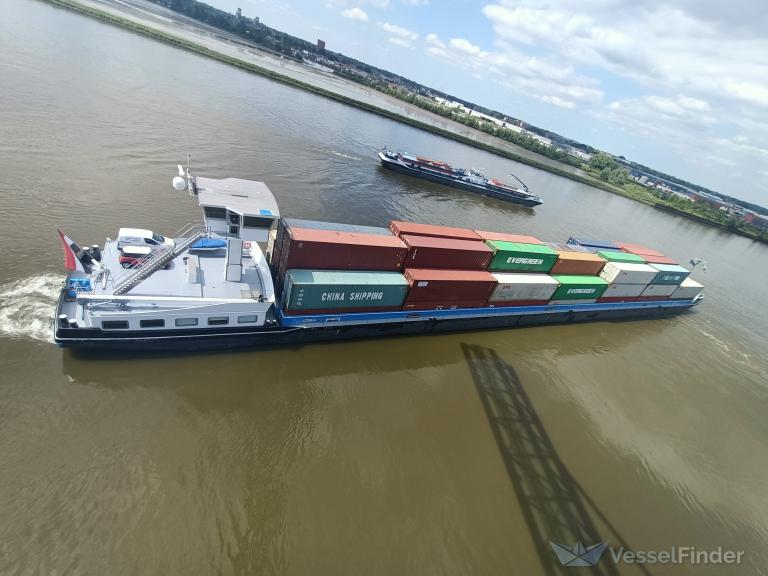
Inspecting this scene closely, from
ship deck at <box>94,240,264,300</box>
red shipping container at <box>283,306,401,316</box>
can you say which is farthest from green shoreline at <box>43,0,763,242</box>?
red shipping container at <box>283,306,401,316</box>

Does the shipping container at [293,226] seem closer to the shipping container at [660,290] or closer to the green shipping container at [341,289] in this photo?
the green shipping container at [341,289]

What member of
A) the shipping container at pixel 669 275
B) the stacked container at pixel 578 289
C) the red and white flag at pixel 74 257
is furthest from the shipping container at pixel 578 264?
the red and white flag at pixel 74 257

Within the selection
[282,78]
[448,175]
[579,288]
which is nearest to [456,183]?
[448,175]

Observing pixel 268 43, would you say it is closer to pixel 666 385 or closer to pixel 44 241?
pixel 44 241

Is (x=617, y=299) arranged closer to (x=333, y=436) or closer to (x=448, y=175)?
(x=333, y=436)

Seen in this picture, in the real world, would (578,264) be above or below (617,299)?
above
